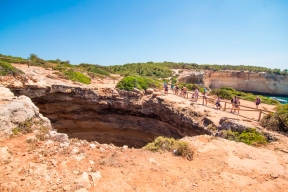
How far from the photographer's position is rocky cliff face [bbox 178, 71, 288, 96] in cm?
4322


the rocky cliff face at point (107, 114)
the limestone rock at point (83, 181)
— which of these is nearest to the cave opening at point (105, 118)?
the rocky cliff face at point (107, 114)

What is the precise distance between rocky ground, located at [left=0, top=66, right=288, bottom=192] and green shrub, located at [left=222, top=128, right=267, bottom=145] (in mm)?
958

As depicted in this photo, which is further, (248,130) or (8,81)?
(8,81)

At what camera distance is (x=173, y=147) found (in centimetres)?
671

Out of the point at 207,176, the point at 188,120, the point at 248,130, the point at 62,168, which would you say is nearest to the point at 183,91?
the point at 188,120

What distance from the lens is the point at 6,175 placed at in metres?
4.20

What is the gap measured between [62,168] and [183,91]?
566 inches

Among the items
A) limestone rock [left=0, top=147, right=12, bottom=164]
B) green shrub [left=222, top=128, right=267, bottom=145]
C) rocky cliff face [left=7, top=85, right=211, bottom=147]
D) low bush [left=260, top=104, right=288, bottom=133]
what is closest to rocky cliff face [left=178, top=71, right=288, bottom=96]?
rocky cliff face [left=7, top=85, right=211, bottom=147]

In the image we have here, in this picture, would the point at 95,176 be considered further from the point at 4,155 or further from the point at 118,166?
the point at 4,155

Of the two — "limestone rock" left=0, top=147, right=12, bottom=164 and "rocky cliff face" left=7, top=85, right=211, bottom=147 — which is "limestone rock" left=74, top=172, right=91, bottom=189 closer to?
"limestone rock" left=0, top=147, right=12, bottom=164

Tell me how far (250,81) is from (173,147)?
46.3m

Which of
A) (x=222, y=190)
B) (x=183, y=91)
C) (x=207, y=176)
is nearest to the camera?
(x=222, y=190)

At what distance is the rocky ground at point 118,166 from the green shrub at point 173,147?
25cm

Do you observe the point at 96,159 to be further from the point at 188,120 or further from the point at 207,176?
the point at 188,120
